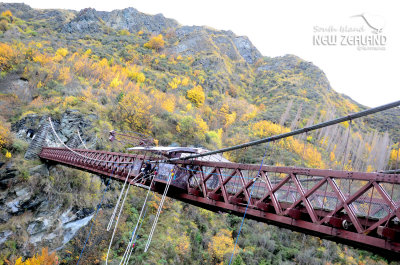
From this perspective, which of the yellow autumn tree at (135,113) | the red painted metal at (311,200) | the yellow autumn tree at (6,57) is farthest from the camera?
the yellow autumn tree at (135,113)

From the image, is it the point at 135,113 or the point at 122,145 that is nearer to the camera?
the point at 122,145

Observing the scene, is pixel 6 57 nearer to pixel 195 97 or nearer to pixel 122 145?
pixel 122 145

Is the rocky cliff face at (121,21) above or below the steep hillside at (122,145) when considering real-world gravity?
above

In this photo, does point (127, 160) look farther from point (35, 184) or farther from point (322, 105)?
point (322, 105)

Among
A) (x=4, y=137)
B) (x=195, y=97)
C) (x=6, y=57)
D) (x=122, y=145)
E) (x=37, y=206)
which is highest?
(x=195, y=97)

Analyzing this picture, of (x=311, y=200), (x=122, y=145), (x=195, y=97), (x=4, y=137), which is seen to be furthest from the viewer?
(x=195, y=97)

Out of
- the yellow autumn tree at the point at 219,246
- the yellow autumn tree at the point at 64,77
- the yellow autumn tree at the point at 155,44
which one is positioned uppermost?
the yellow autumn tree at the point at 155,44

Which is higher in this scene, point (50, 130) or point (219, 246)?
point (50, 130)

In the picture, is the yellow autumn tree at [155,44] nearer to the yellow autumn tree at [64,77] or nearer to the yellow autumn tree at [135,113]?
the yellow autumn tree at [64,77]

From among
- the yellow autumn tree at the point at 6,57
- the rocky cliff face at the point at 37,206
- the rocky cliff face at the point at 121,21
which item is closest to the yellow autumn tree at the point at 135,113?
the rocky cliff face at the point at 37,206

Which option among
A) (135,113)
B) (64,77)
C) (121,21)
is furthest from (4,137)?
(121,21)

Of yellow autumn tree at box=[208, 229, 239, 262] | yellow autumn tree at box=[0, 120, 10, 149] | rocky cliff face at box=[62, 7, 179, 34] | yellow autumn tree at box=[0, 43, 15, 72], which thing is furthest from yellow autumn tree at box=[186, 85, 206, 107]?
rocky cliff face at box=[62, 7, 179, 34]

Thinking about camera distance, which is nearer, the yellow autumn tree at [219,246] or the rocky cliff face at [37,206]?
the rocky cliff face at [37,206]

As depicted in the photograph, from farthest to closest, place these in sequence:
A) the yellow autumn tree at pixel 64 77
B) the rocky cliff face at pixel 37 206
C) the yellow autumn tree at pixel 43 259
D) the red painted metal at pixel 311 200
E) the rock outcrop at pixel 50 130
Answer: the yellow autumn tree at pixel 64 77
the rock outcrop at pixel 50 130
the rocky cliff face at pixel 37 206
the yellow autumn tree at pixel 43 259
the red painted metal at pixel 311 200
